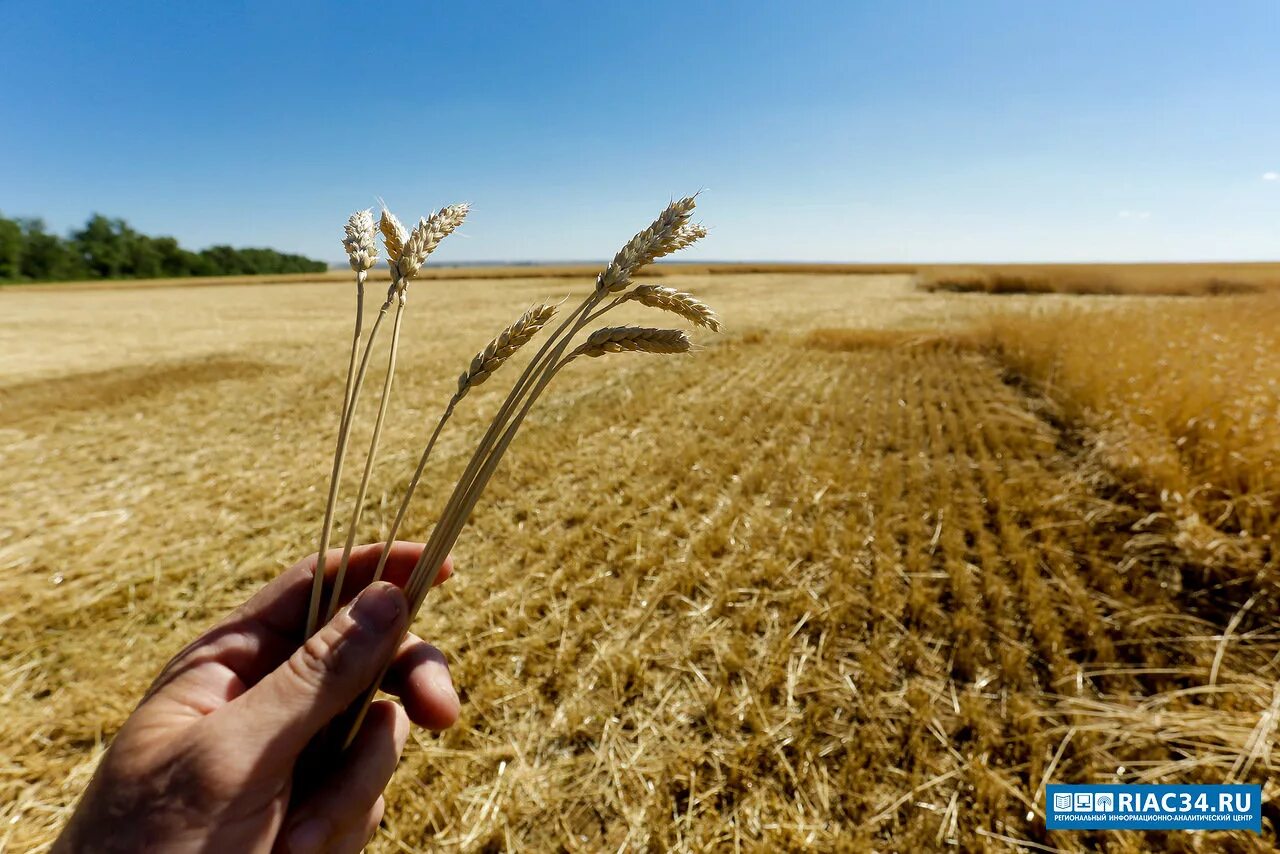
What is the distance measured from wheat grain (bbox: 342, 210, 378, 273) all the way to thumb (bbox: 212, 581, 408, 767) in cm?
84

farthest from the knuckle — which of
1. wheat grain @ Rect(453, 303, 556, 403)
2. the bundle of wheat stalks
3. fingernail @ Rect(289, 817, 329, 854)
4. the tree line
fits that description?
the tree line

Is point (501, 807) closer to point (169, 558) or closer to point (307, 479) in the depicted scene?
point (169, 558)

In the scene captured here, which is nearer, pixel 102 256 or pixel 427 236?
pixel 427 236

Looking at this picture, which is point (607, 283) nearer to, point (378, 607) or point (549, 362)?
point (549, 362)

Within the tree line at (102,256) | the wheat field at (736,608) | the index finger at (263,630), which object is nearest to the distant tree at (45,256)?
the tree line at (102,256)

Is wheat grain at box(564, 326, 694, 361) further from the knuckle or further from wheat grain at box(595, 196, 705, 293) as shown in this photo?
the knuckle

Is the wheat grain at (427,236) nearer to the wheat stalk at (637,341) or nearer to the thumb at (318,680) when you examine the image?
the wheat stalk at (637,341)

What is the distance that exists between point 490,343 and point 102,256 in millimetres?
88821

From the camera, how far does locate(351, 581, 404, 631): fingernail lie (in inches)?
51.9

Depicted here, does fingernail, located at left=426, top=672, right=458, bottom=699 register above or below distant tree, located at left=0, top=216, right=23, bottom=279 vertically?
below

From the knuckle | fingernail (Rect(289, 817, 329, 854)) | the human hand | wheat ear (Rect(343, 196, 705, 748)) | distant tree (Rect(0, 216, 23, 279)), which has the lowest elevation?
fingernail (Rect(289, 817, 329, 854))

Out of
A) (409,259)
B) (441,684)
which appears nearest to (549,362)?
(409,259)

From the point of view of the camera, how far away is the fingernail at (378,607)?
1319mm

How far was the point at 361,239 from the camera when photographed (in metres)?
1.42
